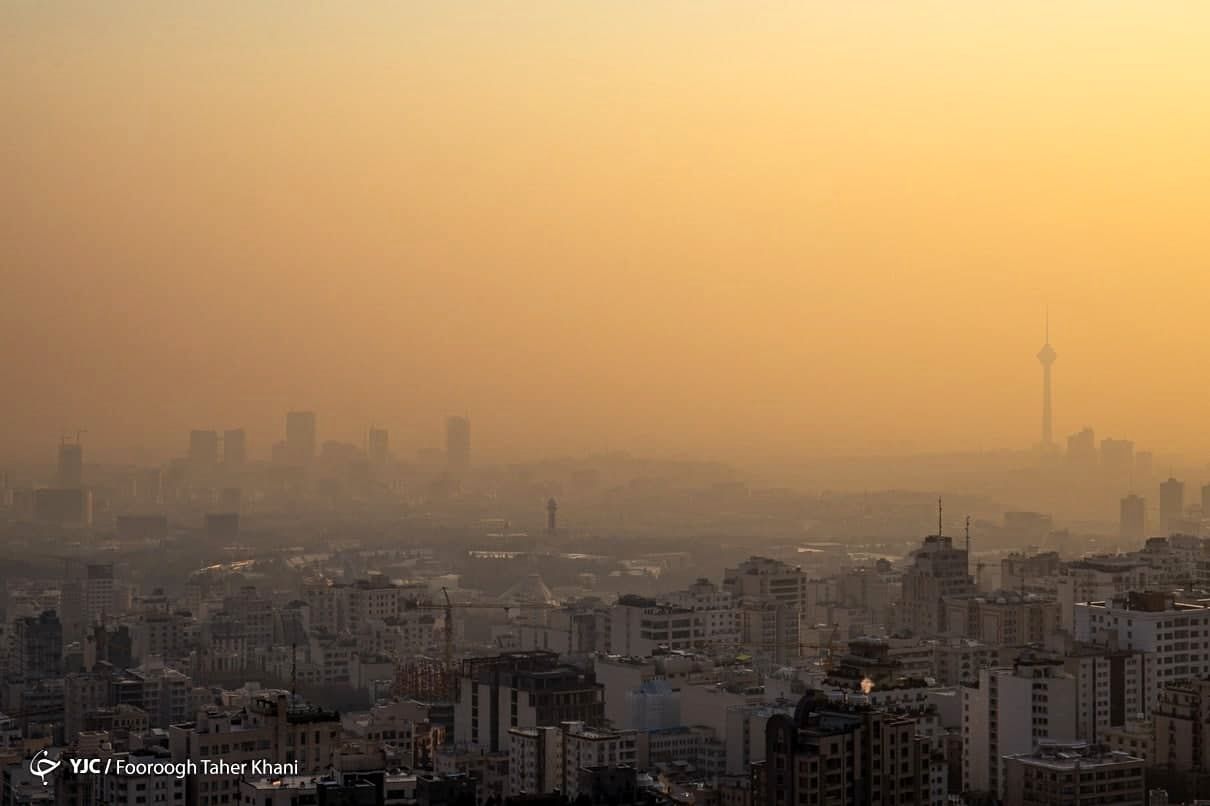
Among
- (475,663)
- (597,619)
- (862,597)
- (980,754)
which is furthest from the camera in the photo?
(862,597)

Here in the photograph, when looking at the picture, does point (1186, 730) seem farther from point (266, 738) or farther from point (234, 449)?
point (234, 449)

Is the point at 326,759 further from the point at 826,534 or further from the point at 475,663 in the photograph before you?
the point at 826,534

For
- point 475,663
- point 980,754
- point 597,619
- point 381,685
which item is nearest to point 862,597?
point 597,619

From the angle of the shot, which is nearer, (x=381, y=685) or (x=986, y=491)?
(x=381, y=685)

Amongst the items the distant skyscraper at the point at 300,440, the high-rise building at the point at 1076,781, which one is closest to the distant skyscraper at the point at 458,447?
the distant skyscraper at the point at 300,440

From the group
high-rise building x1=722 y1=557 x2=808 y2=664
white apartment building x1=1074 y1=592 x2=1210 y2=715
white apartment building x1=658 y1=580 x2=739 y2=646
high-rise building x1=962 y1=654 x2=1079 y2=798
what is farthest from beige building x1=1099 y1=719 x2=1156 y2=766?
white apartment building x1=658 y1=580 x2=739 y2=646

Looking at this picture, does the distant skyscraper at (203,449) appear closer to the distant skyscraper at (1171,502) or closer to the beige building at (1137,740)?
the distant skyscraper at (1171,502)
